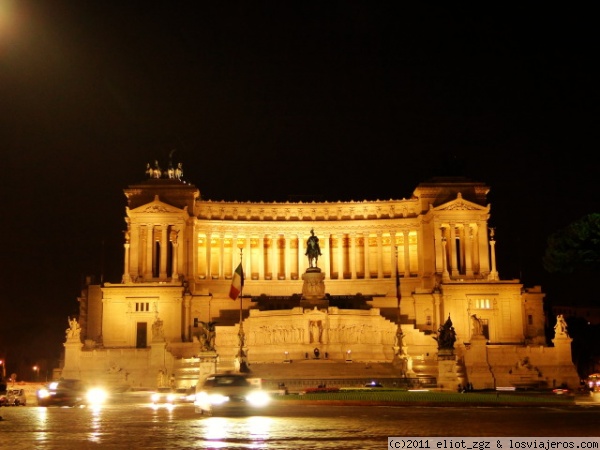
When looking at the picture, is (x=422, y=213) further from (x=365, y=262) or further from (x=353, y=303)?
(x=353, y=303)

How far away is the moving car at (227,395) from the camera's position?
39125mm

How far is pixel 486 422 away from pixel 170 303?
7073 cm

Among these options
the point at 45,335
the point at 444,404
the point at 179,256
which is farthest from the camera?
the point at 45,335

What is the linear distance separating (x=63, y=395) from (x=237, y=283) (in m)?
32.7

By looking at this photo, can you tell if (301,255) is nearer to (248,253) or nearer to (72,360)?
(248,253)

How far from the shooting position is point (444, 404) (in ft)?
160

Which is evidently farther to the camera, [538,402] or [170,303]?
[170,303]

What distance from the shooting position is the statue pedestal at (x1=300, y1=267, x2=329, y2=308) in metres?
93.8

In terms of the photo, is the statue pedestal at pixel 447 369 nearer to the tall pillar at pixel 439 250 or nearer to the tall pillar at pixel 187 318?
the tall pillar at pixel 439 250

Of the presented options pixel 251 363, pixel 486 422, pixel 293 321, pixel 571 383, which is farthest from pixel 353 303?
pixel 486 422

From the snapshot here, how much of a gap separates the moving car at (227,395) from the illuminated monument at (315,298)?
1202 inches

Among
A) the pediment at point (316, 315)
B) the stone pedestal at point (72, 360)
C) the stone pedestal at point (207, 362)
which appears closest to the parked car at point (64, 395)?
the stone pedestal at point (207, 362)


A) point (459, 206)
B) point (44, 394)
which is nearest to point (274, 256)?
point (459, 206)

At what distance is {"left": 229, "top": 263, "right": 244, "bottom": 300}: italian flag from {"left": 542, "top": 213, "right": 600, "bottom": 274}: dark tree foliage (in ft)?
102
